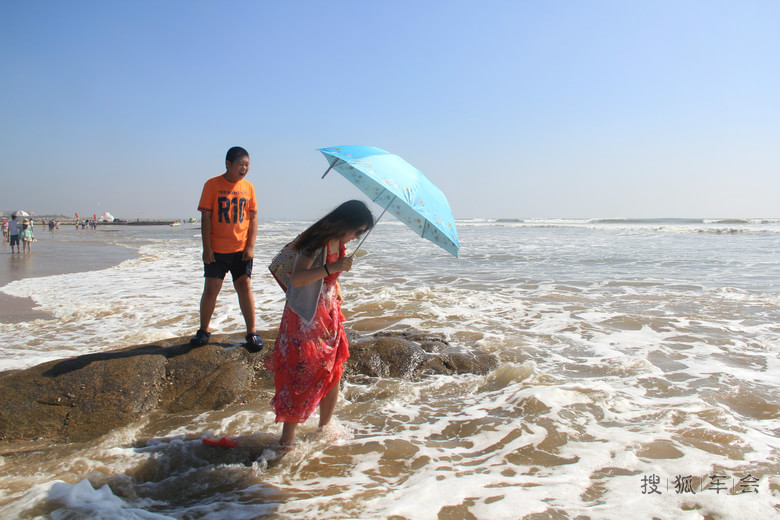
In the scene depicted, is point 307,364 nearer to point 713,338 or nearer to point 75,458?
point 75,458

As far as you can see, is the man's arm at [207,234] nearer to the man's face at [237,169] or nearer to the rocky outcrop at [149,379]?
the man's face at [237,169]

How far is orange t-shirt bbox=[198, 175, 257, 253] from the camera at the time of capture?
412 centimetres

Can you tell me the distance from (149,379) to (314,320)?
2.12 meters

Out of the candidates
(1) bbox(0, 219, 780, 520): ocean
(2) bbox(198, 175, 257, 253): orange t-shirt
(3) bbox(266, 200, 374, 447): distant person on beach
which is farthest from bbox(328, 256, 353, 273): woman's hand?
(2) bbox(198, 175, 257, 253): orange t-shirt

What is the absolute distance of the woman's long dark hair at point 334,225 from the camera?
267 centimetres

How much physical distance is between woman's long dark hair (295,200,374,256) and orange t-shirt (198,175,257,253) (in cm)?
175

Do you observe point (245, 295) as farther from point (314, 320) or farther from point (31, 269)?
point (31, 269)

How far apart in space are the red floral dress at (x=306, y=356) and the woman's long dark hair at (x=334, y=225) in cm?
13

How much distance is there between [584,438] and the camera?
3414mm

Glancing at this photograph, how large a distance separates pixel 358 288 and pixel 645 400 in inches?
263

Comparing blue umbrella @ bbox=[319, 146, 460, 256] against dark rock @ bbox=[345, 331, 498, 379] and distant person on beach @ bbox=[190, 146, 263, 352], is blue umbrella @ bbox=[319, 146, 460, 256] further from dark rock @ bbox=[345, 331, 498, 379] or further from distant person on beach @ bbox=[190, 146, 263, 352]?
dark rock @ bbox=[345, 331, 498, 379]

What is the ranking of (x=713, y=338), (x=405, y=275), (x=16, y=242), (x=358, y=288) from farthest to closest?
(x=16, y=242)
(x=405, y=275)
(x=358, y=288)
(x=713, y=338)

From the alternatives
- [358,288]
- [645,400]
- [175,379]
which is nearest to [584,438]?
[645,400]

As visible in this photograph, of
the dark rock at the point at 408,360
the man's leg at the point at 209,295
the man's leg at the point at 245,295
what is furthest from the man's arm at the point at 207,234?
the dark rock at the point at 408,360
